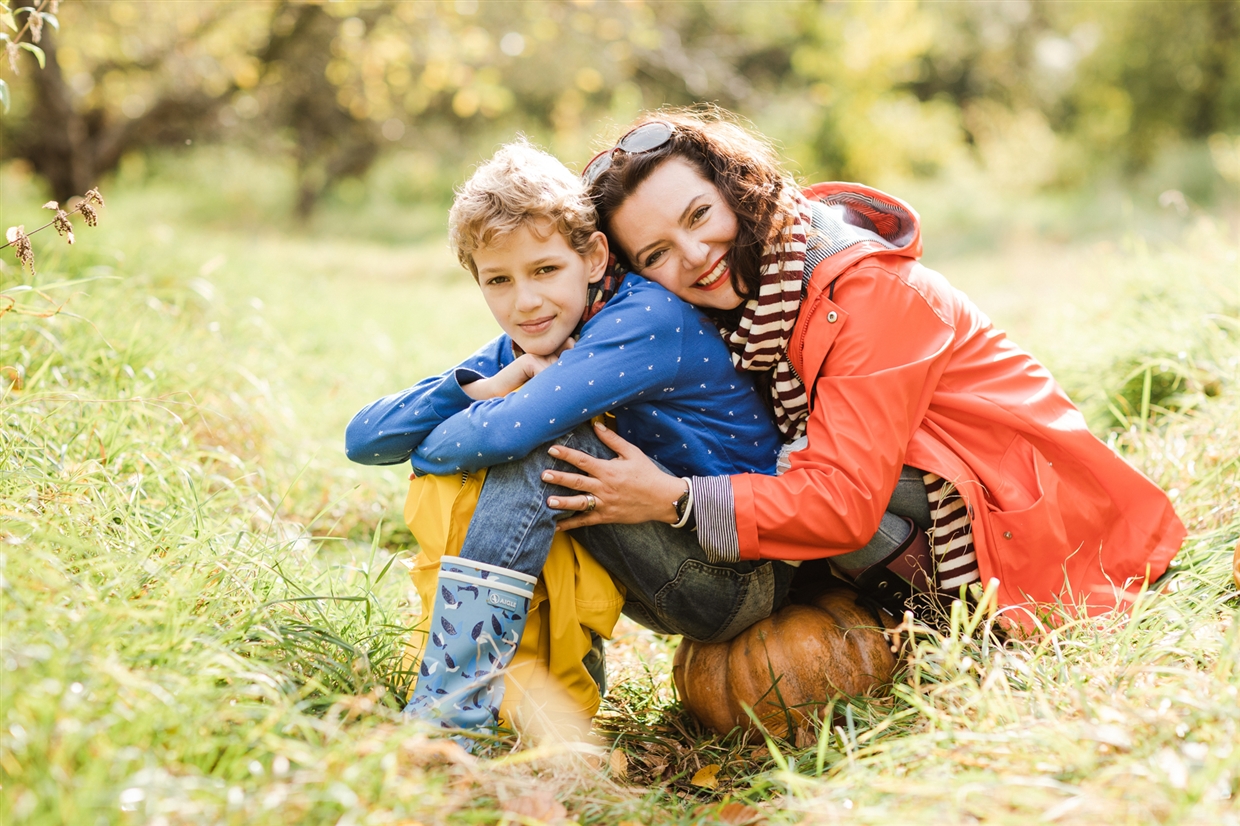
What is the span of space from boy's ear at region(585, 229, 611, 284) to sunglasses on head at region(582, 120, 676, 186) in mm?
161

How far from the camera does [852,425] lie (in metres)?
2.23

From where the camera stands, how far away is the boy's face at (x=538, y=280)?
2350 mm

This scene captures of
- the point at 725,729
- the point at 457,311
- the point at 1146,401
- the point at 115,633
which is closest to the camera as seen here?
the point at 115,633

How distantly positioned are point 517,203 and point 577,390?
1.65 ft

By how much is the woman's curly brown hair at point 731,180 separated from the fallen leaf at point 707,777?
1.21 metres

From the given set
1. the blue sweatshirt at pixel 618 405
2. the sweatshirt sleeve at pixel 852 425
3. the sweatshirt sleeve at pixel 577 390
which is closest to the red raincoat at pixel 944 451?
the sweatshirt sleeve at pixel 852 425

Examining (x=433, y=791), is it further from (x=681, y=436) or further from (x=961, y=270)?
(x=961, y=270)

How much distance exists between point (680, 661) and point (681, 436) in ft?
2.33

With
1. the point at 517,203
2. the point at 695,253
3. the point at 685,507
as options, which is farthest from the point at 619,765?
the point at 517,203

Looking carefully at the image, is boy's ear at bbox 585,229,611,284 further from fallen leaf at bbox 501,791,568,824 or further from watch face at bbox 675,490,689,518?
fallen leaf at bbox 501,791,568,824

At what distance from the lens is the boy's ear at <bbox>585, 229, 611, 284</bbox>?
96.0 inches

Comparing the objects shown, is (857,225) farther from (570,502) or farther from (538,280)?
(570,502)

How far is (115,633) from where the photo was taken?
1.73 meters

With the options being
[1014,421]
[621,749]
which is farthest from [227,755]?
[1014,421]
